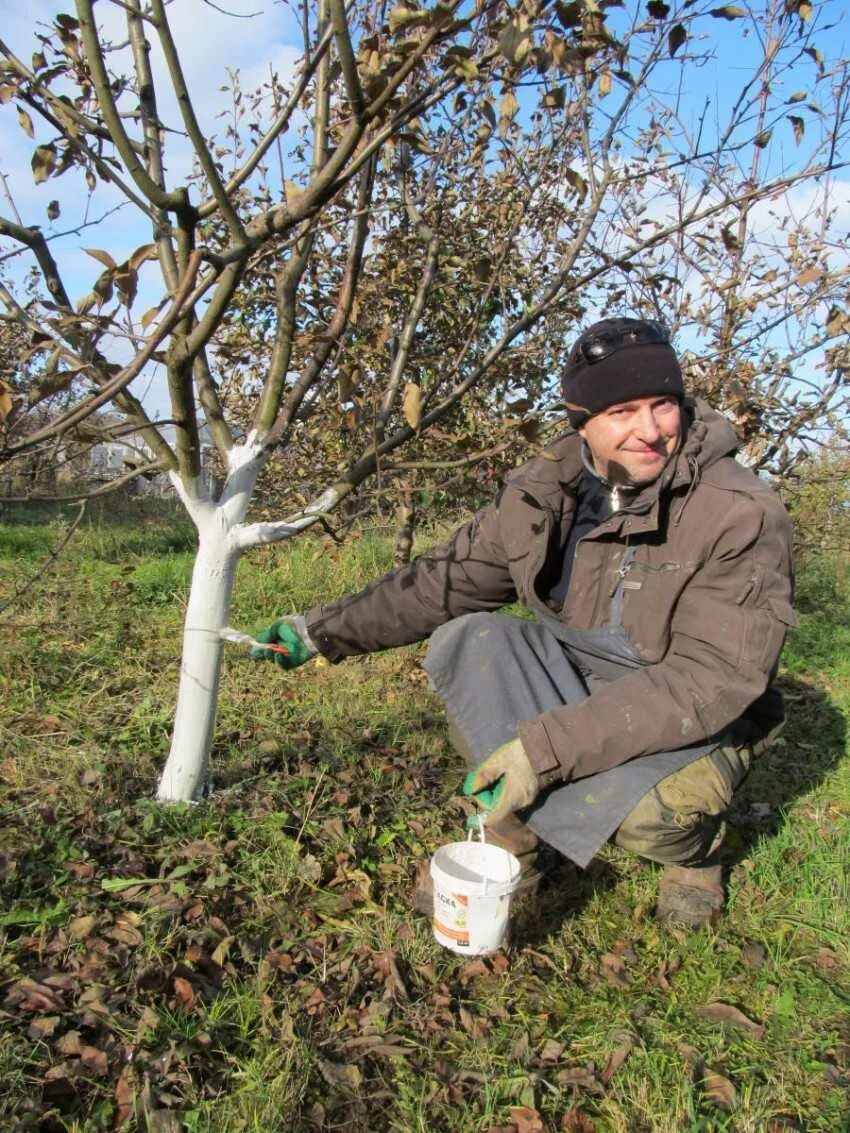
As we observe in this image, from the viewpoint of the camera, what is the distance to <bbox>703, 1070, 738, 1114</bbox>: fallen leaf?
185 cm

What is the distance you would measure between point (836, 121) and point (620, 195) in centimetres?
86

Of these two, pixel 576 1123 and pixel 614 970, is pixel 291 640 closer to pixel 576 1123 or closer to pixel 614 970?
pixel 614 970

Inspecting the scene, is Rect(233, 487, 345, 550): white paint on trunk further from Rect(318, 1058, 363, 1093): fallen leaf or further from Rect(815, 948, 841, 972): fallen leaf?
Rect(815, 948, 841, 972): fallen leaf

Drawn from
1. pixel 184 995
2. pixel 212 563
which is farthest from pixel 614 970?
pixel 212 563

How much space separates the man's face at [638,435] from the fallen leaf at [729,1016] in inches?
54.8

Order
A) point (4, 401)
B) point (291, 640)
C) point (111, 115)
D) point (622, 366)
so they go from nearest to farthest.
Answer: point (4, 401), point (111, 115), point (622, 366), point (291, 640)

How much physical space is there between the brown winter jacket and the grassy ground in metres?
0.56

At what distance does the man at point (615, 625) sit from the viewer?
7.27ft

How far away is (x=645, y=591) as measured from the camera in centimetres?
241

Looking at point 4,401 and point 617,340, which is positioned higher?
point 617,340

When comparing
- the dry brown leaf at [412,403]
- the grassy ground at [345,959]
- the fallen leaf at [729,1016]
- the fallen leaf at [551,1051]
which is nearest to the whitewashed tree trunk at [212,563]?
the grassy ground at [345,959]

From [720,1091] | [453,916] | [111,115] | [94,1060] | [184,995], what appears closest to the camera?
[111,115]

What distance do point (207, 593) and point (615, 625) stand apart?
121 cm

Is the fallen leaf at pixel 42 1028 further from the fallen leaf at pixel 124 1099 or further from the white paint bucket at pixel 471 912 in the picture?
the white paint bucket at pixel 471 912
